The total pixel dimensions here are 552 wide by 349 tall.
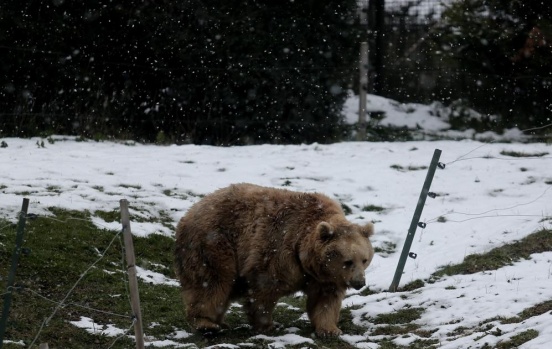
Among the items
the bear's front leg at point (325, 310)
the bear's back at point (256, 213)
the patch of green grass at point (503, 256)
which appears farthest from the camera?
the patch of green grass at point (503, 256)

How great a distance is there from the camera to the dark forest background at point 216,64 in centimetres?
1719

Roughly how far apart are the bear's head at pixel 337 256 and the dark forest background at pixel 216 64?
891 centimetres

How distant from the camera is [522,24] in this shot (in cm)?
1834

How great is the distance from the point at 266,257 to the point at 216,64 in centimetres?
1007

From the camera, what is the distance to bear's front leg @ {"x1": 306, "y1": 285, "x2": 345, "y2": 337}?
8227mm

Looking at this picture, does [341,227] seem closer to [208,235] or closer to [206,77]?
[208,235]

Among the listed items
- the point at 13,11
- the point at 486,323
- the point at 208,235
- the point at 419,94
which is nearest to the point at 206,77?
the point at 13,11

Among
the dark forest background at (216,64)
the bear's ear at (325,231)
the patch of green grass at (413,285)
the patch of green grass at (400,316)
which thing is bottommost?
the patch of green grass at (400,316)

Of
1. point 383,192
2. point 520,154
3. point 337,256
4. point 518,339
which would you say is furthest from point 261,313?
point 520,154

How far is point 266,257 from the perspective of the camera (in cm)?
836

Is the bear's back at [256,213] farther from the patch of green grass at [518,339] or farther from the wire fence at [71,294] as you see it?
the patch of green grass at [518,339]

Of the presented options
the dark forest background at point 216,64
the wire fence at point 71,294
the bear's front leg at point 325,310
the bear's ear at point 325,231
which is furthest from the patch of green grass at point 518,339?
the dark forest background at point 216,64

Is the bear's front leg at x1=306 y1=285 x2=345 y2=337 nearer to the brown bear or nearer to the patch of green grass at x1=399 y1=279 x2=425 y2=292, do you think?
the brown bear

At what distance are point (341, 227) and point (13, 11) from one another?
10585mm
